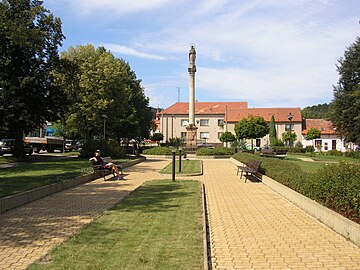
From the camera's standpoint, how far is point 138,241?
6.38 metres

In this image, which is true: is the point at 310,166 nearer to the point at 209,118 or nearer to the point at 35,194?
the point at 35,194

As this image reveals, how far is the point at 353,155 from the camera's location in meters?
42.8

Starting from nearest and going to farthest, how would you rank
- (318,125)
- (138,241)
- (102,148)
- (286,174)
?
(138,241)
(286,174)
(102,148)
(318,125)

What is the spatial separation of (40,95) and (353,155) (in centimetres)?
3328

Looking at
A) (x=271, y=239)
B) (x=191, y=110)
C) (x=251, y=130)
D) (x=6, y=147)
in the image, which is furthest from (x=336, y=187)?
(x=251, y=130)

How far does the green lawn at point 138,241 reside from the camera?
5242mm

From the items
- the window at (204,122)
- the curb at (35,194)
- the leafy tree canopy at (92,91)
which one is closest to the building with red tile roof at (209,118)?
the window at (204,122)

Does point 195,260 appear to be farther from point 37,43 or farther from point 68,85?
point 68,85

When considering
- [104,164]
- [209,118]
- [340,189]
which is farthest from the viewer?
[209,118]

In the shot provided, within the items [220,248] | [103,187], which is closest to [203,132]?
[103,187]

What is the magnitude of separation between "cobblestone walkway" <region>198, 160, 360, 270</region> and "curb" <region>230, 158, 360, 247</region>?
13cm

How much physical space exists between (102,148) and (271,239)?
932 inches

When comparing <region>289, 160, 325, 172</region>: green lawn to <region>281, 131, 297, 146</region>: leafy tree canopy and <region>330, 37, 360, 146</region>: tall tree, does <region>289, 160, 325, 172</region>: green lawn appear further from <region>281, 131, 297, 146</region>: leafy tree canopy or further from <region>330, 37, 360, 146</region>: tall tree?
<region>281, 131, 297, 146</region>: leafy tree canopy

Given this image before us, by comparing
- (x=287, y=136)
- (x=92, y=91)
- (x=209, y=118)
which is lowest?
(x=287, y=136)
